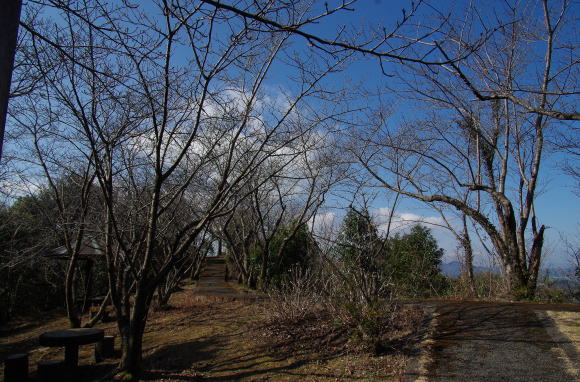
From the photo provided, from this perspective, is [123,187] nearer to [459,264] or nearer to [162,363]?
[162,363]

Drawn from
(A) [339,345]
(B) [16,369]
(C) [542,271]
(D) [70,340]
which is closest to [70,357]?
(D) [70,340]

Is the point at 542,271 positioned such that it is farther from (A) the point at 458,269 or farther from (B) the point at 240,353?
(B) the point at 240,353

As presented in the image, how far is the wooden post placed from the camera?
591 cm

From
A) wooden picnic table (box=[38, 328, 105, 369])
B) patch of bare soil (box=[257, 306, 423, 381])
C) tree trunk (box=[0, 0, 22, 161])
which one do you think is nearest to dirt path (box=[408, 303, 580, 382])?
patch of bare soil (box=[257, 306, 423, 381])

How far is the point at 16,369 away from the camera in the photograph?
19.6ft

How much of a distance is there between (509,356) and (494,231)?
6.36 m

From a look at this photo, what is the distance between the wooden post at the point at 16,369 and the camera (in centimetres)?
591

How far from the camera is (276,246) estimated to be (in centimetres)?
1468

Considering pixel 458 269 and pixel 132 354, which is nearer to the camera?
pixel 132 354

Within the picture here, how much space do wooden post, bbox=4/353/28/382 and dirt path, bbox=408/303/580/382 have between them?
17.9 feet

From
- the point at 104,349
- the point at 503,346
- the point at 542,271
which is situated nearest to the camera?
the point at 503,346

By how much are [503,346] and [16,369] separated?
665 cm

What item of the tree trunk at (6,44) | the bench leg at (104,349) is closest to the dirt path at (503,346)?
the tree trunk at (6,44)

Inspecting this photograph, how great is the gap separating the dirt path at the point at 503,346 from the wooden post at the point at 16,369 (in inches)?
215
